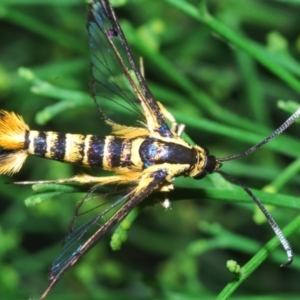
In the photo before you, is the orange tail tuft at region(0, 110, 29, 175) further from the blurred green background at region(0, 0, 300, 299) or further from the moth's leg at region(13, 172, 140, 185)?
the blurred green background at region(0, 0, 300, 299)

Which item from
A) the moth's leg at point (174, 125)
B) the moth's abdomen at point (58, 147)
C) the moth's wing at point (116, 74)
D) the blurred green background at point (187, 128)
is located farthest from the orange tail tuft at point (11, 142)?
the blurred green background at point (187, 128)

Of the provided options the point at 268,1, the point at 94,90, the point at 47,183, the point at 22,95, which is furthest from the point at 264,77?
the point at 47,183

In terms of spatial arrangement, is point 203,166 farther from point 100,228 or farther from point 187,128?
point 187,128

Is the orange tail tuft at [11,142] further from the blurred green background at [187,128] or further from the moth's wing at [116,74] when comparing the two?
the blurred green background at [187,128]

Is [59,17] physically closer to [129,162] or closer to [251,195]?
[129,162]

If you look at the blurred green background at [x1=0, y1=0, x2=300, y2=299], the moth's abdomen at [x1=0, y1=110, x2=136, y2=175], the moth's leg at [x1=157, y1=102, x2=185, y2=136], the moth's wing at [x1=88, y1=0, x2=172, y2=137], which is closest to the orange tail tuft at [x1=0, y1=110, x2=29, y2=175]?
the moth's abdomen at [x1=0, y1=110, x2=136, y2=175]

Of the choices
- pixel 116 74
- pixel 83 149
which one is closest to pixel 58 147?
pixel 83 149
